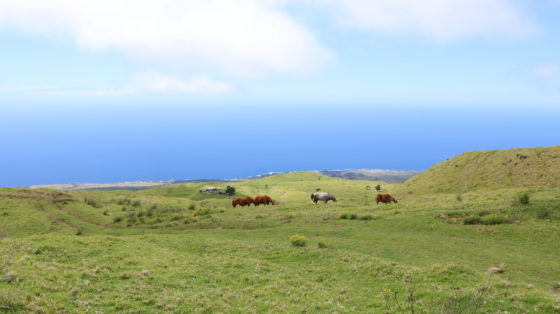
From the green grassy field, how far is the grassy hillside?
14.2m

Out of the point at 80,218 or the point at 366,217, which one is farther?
the point at 80,218

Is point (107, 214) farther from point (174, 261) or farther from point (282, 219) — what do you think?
point (174, 261)

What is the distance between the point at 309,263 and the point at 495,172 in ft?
129

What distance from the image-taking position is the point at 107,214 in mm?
34656

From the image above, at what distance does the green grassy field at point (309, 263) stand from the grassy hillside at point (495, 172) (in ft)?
46.5

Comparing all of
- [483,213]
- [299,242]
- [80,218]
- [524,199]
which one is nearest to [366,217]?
[483,213]

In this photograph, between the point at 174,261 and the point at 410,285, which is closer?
→ the point at 410,285

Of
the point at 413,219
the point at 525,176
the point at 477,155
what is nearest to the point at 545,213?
the point at 413,219

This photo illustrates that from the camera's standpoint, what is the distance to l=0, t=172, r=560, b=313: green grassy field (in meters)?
9.75

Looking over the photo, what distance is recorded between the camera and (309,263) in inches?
581

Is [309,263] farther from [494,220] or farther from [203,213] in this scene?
[203,213]

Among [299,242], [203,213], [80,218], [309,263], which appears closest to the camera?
[309,263]

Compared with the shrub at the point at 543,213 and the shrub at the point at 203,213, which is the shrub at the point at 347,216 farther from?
the shrub at the point at 203,213

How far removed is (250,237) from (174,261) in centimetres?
700
